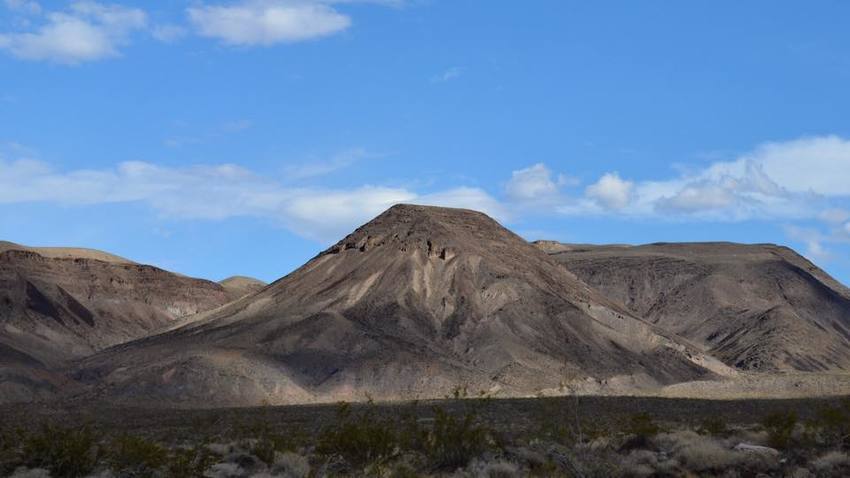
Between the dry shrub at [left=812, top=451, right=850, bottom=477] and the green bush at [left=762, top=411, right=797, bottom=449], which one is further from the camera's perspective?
the green bush at [left=762, top=411, right=797, bottom=449]

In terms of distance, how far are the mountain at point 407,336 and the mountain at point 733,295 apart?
27699 millimetres

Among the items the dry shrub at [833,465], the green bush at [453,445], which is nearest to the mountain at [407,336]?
the dry shrub at [833,465]

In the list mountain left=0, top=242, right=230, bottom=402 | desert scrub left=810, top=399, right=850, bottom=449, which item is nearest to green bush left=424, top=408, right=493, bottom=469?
desert scrub left=810, top=399, right=850, bottom=449

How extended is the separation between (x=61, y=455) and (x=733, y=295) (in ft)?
441

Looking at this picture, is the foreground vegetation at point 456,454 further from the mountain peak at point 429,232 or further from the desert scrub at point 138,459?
the mountain peak at point 429,232

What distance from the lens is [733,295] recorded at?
152125mm

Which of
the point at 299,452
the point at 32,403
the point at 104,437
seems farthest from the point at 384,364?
the point at 299,452

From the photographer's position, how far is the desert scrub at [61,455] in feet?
84.8

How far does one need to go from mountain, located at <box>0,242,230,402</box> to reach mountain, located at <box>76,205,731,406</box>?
15609 millimetres

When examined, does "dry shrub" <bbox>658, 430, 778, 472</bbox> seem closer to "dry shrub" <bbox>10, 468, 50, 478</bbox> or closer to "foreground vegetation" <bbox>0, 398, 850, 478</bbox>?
"foreground vegetation" <bbox>0, 398, 850, 478</bbox>

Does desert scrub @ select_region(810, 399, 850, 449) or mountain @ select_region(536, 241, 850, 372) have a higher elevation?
mountain @ select_region(536, 241, 850, 372)

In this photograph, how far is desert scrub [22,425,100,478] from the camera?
2586 cm

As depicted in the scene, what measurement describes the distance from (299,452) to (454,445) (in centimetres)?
544

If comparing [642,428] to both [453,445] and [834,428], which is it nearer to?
[834,428]
